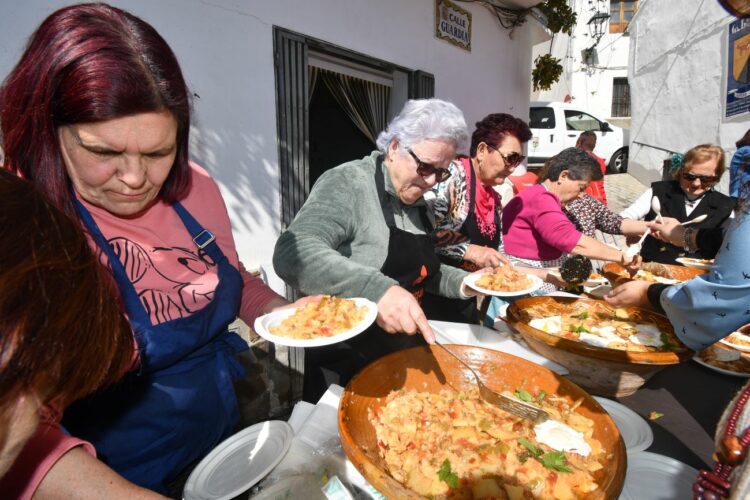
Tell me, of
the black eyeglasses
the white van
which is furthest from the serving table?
the white van

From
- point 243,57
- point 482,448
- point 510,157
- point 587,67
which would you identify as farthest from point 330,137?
point 587,67

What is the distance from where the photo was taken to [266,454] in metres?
1.18

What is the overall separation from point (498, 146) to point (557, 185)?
0.70 meters

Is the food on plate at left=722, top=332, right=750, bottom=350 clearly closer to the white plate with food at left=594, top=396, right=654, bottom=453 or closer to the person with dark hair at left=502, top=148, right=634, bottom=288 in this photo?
the white plate with food at left=594, top=396, right=654, bottom=453

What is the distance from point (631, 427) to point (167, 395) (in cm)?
154

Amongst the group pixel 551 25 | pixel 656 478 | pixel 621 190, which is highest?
pixel 551 25

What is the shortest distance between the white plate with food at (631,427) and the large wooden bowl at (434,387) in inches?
7.4

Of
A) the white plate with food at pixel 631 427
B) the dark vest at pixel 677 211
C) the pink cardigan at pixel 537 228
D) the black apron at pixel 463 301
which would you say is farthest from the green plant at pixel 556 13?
the white plate with food at pixel 631 427

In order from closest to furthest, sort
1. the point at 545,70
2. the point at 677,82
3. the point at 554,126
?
the point at 545,70
the point at 677,82
the point at 554,126

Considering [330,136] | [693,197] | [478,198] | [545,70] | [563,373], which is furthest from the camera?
[545,70]

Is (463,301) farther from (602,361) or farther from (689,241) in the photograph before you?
(689,241)

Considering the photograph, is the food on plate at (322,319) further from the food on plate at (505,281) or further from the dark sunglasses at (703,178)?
the dark sunglasses at (703,178)

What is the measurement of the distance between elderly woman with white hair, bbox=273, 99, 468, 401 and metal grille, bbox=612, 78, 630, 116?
2514 cm

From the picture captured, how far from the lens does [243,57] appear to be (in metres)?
3.30
